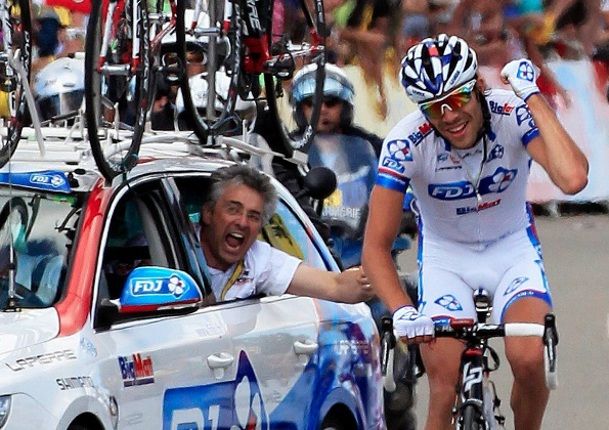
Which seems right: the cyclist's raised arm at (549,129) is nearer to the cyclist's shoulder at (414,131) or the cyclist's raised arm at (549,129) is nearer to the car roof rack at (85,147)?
the cyclist's shoulder at (414,131)

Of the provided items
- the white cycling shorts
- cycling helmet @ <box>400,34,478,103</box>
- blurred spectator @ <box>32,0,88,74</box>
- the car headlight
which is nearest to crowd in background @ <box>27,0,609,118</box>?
blurred spectator @ <box>32,0,88,74</box>

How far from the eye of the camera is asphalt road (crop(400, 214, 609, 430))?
38.5 ft

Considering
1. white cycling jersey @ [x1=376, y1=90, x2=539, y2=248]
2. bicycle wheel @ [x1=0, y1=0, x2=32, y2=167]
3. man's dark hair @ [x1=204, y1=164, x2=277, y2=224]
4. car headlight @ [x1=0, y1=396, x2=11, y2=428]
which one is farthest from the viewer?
man's dark hair @ [x1=204, y1=164, x2=277, y2=224]

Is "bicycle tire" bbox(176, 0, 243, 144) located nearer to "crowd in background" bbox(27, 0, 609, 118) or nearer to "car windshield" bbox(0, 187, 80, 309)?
"car windshield" bbox(0, 187, 80, 309)

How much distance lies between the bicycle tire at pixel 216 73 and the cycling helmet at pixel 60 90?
0.51 m

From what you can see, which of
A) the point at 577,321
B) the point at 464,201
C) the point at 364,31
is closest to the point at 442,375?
the point at 464,201

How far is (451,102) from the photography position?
22.5 feet

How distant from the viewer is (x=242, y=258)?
7879mm

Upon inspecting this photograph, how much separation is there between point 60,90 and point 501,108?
265cm

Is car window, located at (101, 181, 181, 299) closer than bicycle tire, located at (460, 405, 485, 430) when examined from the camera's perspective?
No

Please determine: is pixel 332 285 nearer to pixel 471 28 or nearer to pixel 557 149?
pixel 557 149

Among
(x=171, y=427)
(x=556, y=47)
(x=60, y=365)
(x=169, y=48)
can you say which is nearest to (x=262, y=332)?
(x=171, y=427)

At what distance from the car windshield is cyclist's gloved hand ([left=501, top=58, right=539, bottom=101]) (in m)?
1.66

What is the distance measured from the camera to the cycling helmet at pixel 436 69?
22.4 ft
